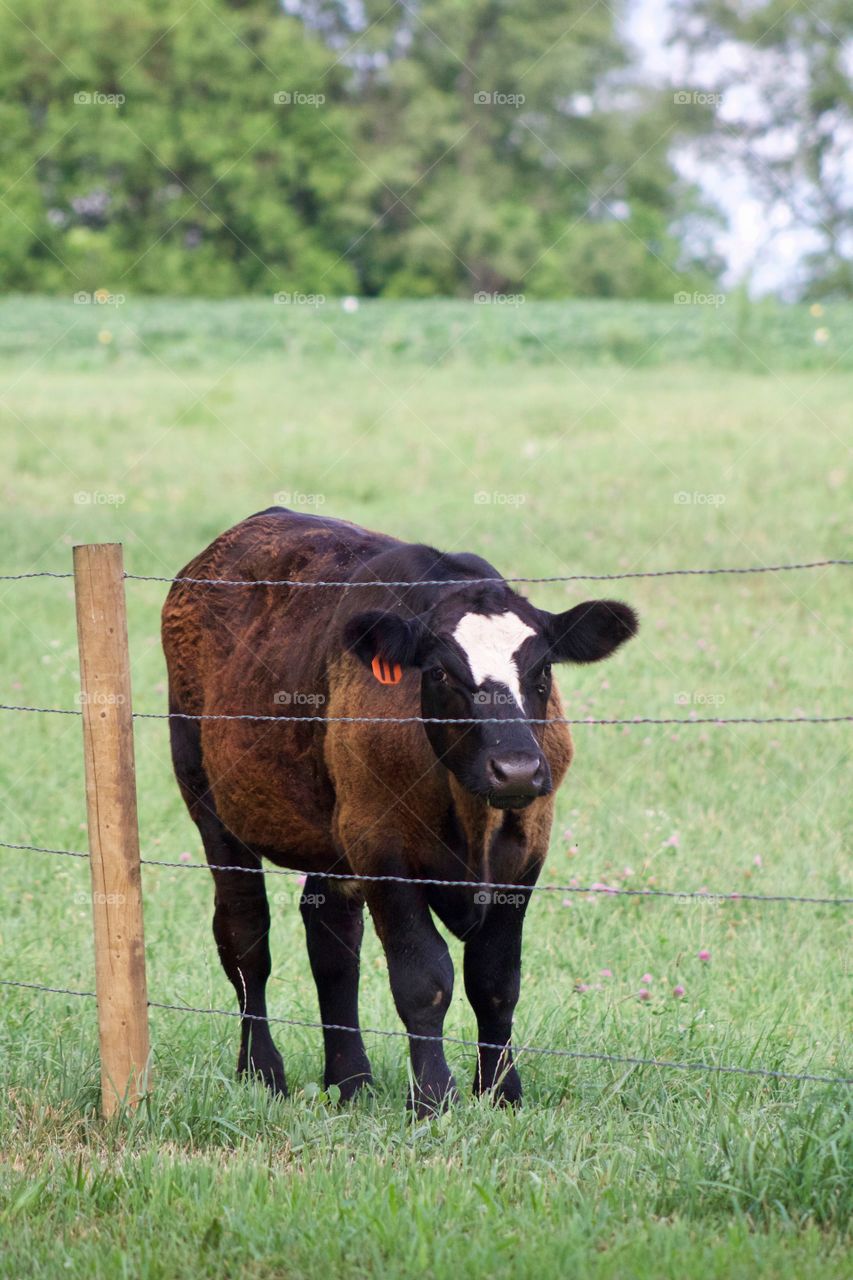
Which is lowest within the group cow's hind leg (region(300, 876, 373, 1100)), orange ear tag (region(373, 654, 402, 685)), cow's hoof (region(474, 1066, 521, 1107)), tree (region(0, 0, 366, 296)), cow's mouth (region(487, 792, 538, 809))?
cow's hoof (region(474, 1066, 521, 1107))

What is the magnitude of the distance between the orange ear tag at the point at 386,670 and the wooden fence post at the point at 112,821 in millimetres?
781

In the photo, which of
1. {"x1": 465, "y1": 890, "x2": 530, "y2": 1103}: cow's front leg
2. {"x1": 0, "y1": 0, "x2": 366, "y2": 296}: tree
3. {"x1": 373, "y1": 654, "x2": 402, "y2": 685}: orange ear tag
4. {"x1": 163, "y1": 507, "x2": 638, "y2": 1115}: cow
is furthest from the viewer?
{"x1": 0, "y1": 0, "x2": 366, "y2": 296}: tree

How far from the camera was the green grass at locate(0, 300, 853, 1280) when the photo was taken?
3799mm

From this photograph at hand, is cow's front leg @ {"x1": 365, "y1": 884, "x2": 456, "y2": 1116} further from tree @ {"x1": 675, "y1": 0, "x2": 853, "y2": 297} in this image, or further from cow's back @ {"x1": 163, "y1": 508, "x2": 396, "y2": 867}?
tree @ {"x1": 675, "y1": 0, "x2": 853, "y2": 297}

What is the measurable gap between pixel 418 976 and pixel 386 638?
107cm

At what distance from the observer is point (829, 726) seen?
9.80 metres

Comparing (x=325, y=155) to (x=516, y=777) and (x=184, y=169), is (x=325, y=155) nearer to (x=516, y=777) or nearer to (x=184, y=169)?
(x=184, y=169)

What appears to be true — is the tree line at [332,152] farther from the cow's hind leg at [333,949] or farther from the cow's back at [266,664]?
the cow's hind leg at [333,949]

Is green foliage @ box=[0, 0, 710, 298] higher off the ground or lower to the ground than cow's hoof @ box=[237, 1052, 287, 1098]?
higher

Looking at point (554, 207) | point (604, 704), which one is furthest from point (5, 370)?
point (554, 207)

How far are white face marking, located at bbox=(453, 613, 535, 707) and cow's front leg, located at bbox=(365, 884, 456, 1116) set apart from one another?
78 centimetres

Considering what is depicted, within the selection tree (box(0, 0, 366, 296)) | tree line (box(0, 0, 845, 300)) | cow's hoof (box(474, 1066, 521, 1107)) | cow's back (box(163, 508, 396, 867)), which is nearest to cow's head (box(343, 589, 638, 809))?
cow's back (box(163, 508, 396, 867))

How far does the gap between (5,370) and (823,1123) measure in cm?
2458

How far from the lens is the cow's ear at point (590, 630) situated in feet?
16.2
